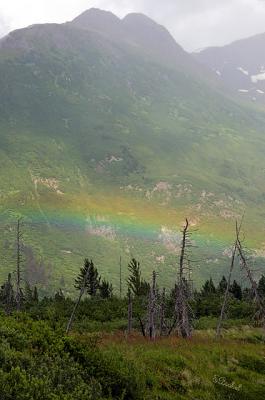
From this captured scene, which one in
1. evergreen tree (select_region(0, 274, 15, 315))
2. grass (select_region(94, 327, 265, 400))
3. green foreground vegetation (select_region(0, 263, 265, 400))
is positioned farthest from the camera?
evergreen tree (select_region(0, 274, 15, 315))

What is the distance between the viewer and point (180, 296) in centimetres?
3641

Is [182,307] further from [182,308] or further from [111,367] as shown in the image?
[111,367]

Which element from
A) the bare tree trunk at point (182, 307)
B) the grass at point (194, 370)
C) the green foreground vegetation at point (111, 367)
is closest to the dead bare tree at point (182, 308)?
the bare tree trunk at point (182, 307)

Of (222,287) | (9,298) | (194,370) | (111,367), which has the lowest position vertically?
(194,370)

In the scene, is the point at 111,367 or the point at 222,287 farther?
the point at 222,287

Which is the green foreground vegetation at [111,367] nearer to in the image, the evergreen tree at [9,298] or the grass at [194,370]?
the grass at [194,370]

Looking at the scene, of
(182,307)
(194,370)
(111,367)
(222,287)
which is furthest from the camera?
(222,287)

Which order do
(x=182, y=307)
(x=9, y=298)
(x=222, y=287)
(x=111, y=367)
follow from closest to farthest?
(x=111, y=367), (x=182, y=307), (x=9, y=298), (x=222, y=287)

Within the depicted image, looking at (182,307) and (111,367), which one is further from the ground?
(182,307)

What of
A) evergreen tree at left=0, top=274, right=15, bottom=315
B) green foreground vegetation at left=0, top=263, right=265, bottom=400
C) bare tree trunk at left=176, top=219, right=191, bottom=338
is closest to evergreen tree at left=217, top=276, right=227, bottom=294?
evergreen tree at left=0, top=274, right=15, bottom=315

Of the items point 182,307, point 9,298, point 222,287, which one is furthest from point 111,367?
point 222,287

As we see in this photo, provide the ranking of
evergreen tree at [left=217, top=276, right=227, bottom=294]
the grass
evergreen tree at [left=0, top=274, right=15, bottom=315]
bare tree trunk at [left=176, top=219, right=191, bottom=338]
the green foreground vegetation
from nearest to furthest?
the green foreground vegetation, the grass, bare tree trunk at [left=176, top=219, right=191, bottom=338], evergreen tree at [left=0, top=274, right=15, bottom=315], evergreen tree at [left=217, top=276, right=227, bottom=294]

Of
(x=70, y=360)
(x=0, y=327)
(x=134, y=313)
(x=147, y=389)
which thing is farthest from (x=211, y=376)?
(x=134, y=313)

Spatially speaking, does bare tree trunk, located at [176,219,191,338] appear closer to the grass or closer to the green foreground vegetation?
the green foreground vegetation
